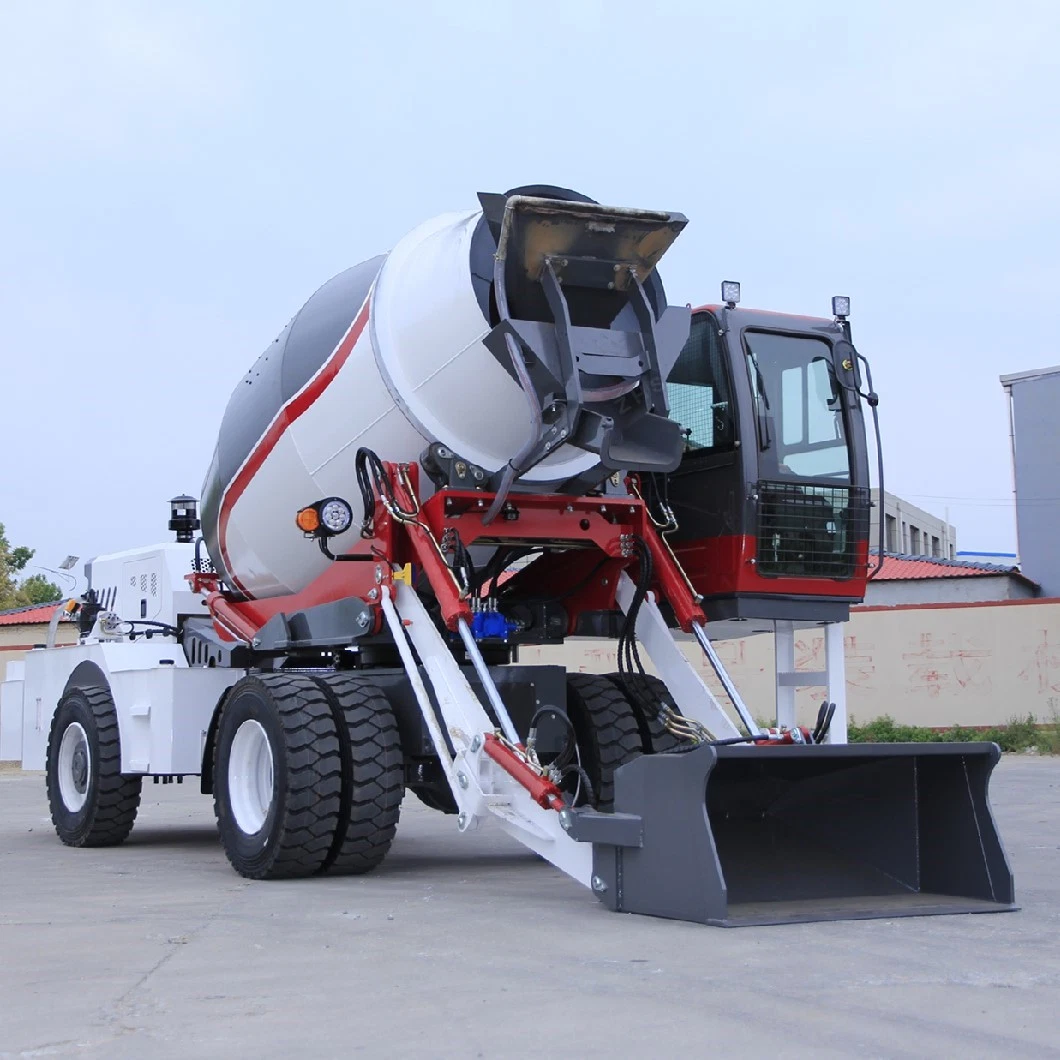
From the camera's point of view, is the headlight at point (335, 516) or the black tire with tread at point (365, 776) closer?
the black tire with tread at point (365, 776)

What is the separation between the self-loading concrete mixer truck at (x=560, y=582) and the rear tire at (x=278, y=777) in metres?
0.02

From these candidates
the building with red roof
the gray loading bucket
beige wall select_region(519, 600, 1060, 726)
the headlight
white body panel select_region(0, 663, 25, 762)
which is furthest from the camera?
the building with red roof

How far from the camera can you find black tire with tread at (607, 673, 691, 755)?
8539 millimetres

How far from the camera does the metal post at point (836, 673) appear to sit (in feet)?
28.0

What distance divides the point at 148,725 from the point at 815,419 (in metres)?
4.80

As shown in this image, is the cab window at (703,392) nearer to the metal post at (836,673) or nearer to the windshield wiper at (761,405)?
the windshield wiper at (761,405)

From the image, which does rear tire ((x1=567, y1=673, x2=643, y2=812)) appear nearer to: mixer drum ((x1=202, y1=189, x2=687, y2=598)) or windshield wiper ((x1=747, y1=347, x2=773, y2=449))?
mixer drum ((x1=202, y1=189, x2=687, y2=598))

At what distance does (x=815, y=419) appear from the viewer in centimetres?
870

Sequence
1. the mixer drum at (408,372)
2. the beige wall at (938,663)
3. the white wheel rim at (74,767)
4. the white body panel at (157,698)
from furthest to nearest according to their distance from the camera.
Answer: the beige wall at (938,663) < the white wheel rim at (74,767) < the white body panel at (157,698) < the mixer drum at (408,372)

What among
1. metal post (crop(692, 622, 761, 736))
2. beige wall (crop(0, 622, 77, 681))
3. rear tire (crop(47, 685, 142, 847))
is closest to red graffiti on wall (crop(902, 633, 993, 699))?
rear tire (crop(47, 685, 142, 847))

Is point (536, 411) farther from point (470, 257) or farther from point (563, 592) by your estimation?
point (563, 592)

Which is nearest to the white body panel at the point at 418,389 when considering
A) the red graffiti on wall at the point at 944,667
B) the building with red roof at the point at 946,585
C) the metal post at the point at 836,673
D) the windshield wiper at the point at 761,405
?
the windshield wiper at the point at 761,405

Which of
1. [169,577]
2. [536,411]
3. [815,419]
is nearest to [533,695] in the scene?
[536,411]

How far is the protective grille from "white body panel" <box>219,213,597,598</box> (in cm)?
114
